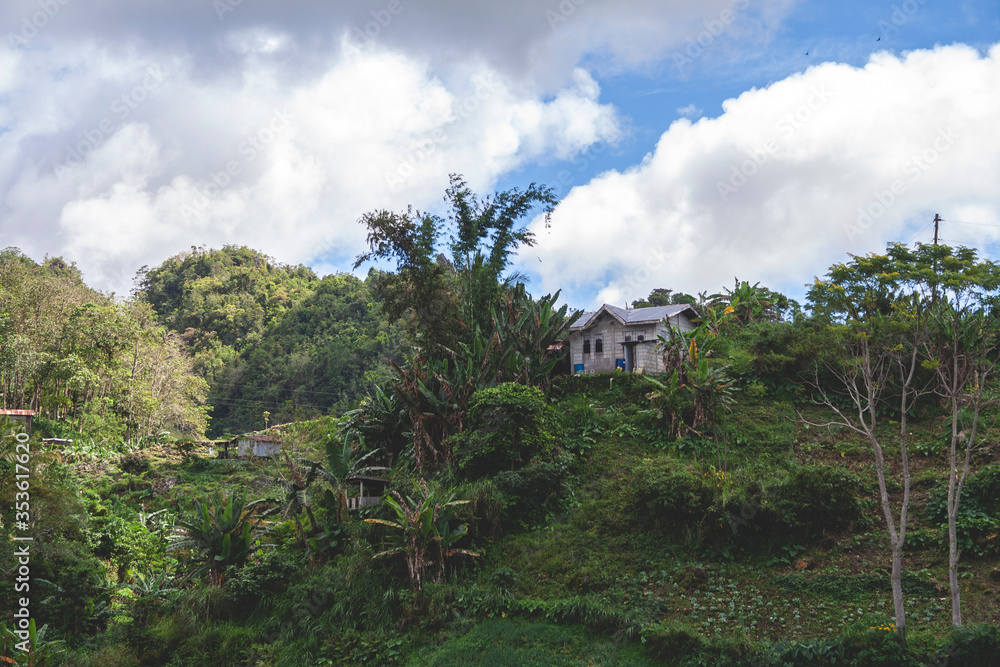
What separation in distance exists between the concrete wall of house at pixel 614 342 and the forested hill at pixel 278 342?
19288 mm

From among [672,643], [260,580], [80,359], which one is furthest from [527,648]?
[80,359]

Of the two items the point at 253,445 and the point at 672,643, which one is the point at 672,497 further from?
the point at 253,445

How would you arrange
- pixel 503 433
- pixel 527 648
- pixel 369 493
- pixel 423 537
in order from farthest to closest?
pixel 369 493 < pixel 503 433 < pixel 423 537 < pixel 527 648

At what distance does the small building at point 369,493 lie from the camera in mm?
15273

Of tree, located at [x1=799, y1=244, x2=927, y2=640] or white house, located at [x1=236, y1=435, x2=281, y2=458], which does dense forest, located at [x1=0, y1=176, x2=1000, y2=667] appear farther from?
white house, located at [x1=236, y1=435, x2=281, y2=458]

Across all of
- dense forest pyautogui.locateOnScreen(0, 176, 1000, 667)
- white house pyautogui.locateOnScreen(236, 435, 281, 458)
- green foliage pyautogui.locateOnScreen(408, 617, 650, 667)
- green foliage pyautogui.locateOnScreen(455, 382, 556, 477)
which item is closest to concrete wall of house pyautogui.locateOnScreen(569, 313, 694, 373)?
dense forest pyautogui.locateOnScreen(0, 176, 1000, 667)

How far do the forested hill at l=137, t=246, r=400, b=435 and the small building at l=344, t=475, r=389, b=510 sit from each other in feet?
80.9

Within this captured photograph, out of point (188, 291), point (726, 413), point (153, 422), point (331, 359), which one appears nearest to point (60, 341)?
point (153, 422)

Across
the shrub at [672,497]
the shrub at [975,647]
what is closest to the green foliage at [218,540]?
the shrub at [672,497]

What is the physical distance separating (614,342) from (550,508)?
11.8 m

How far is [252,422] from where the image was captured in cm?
4769

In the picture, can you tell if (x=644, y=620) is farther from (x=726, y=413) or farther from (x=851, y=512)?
(x=726, y=413)

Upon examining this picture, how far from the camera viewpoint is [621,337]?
2441cm

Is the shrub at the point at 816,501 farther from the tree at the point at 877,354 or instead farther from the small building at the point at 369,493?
the small building at the point at 369,493
